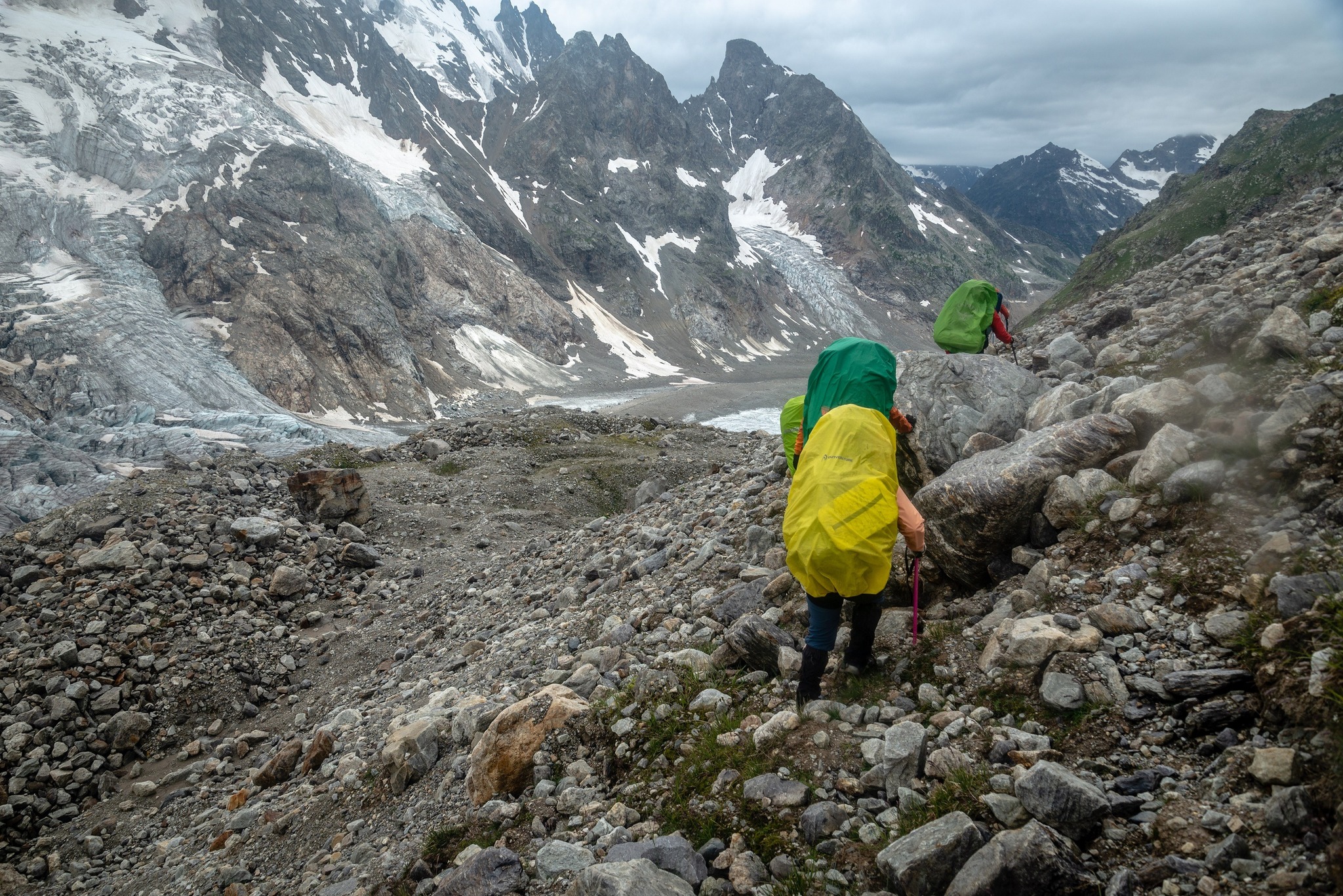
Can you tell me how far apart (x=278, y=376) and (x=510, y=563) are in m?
72.2

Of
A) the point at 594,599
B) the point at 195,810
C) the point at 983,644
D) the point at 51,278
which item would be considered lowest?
the point at 195,810

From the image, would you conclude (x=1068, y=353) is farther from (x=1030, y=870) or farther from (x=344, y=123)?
(x=344, y=123)

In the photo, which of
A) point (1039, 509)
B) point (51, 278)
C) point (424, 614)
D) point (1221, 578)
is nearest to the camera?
point (1221, 578)

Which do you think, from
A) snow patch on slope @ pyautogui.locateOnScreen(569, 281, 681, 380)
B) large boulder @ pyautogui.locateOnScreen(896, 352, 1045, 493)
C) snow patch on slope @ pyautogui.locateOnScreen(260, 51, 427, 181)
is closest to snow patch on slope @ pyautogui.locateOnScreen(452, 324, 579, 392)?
snow patch on slope @ pyautogui.locateOnScreen(569, 281, 681, 380)

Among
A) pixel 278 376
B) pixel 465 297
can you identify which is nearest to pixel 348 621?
pixel 278 376

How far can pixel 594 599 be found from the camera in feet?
32.8

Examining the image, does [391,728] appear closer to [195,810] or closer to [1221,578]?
[195,810]

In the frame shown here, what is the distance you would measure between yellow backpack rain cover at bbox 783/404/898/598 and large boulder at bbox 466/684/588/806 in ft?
8.46

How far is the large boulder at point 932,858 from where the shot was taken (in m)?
3.26

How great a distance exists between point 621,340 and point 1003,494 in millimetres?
146251

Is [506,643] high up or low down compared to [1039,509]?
down

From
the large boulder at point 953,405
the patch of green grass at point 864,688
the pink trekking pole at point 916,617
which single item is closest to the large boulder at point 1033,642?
the pink trekking pole at point 916,617

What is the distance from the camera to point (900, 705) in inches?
187

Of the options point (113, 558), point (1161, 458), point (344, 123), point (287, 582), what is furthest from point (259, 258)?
point (1161, 458)
